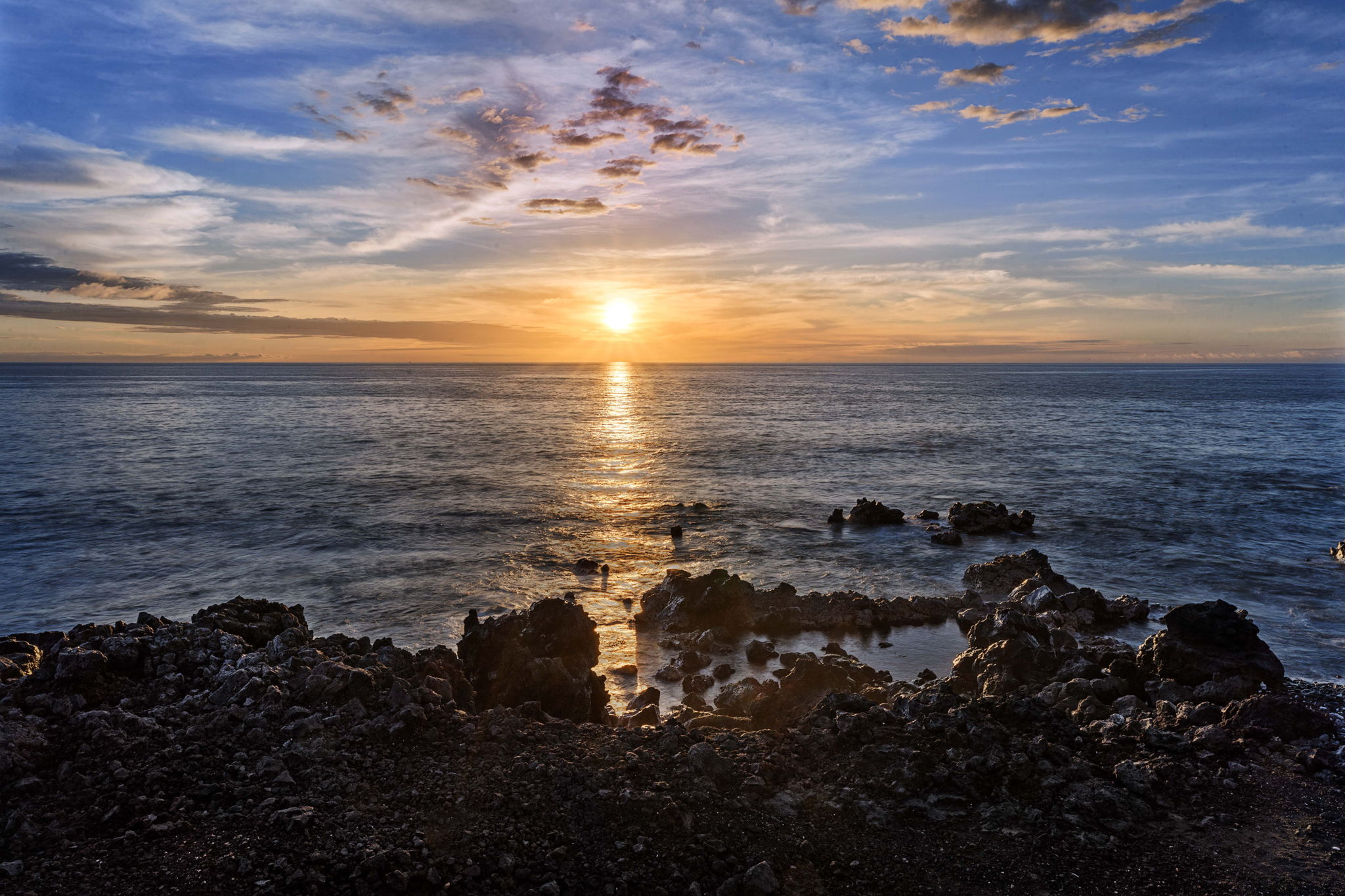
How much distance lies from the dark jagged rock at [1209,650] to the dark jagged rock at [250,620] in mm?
19496

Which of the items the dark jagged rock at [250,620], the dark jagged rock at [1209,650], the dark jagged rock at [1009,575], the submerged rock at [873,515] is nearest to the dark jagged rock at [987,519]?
the submerged rock at [873,515]

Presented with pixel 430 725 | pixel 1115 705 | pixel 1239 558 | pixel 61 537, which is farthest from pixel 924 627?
pixel 61 537

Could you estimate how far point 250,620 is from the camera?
17.7m

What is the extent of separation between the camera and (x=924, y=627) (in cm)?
2205

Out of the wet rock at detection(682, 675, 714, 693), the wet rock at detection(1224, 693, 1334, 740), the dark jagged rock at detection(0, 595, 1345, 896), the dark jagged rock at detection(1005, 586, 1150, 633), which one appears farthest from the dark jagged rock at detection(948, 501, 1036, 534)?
the wet rock at detection(1224, 693, 1334, 740)

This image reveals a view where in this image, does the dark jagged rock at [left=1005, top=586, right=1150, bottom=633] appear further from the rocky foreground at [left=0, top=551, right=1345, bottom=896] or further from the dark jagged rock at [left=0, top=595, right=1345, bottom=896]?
the dark jagged rock at [left=0, top=595, right=1345, bottom=896]

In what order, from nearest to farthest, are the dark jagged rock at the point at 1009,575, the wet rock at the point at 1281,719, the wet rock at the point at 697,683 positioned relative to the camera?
the wet rock at the point at 1281,719, the wet rock at the point at 697,683, the dark jagged rock at the point at 1009,575

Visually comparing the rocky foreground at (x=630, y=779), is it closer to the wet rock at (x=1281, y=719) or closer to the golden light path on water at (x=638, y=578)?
the wet rock at (x=1281, y=719)

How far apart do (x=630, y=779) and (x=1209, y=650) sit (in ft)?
43.9

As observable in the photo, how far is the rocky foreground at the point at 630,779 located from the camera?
30.5ft

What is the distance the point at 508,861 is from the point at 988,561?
79.2 feet

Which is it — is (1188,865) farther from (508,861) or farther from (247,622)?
(247,622)

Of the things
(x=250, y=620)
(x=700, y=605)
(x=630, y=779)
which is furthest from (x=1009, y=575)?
(x=250, y=620)

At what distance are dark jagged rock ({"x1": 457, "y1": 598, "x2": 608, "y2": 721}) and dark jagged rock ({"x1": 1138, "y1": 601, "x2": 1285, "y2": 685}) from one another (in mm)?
12548
